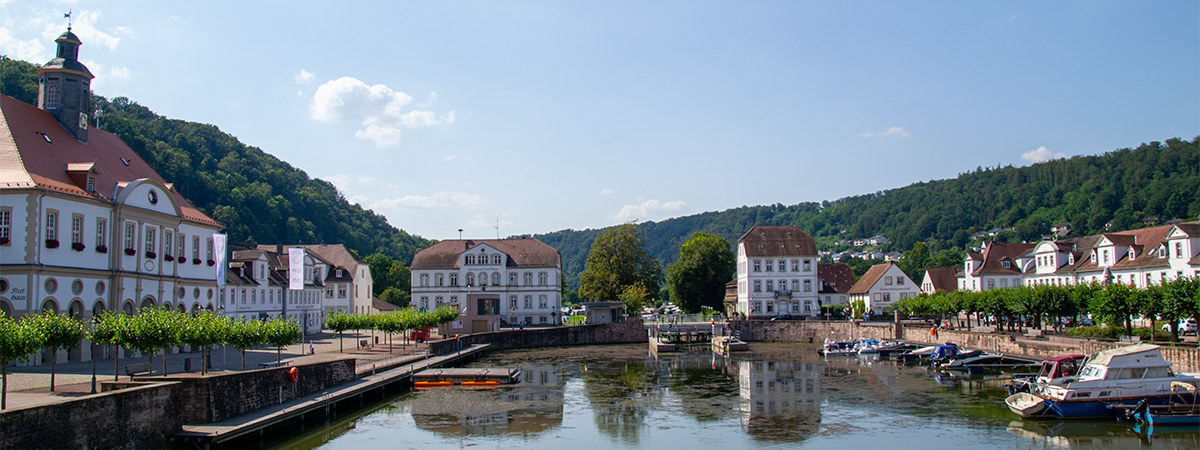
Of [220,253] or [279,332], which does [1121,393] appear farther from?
[220,253]

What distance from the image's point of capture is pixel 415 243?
159500 millimetres

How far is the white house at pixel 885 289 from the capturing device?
7988cm

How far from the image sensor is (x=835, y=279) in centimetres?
9050

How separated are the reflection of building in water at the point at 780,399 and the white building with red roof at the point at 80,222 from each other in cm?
2534

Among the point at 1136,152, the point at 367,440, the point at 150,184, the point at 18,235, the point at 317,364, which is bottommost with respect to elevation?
the point at 367,440

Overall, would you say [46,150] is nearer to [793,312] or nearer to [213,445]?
[213,445]

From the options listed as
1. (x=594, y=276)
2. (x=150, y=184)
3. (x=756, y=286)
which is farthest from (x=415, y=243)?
(x=150, y=184)

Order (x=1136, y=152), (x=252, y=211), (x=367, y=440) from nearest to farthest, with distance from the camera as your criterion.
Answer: (x=367, y=440), (x=252, y=211), (x=1136, y=152)

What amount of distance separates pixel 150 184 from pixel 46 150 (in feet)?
14.6

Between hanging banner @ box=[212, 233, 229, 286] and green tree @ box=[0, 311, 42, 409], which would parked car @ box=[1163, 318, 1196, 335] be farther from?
green tree @ box=[0, 311, 42, 409]

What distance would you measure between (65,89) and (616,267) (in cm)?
5505

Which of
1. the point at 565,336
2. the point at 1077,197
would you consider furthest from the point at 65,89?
the point at 1077,197

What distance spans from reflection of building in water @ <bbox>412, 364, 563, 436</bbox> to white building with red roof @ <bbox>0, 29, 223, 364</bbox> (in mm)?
13553

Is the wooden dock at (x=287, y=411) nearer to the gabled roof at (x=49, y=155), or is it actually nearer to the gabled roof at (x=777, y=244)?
the gabled roof at (x=49, y=155)
